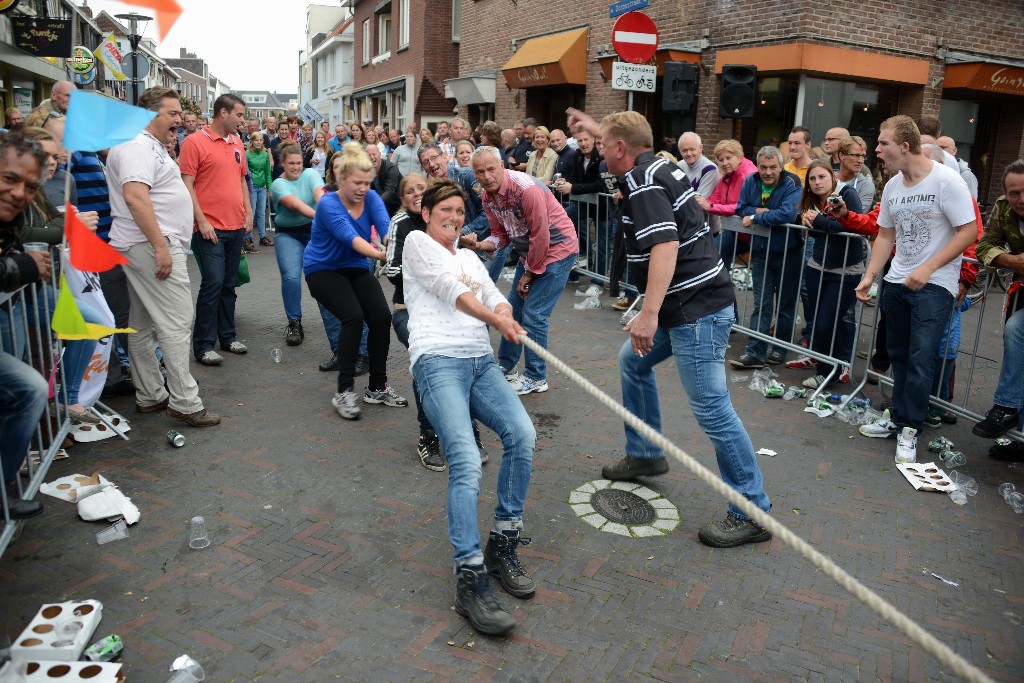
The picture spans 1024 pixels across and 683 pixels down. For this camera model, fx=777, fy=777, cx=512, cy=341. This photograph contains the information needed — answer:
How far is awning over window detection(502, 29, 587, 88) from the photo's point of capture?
15781mm

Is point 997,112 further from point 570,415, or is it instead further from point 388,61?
point 388,61

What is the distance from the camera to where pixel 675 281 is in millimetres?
3947

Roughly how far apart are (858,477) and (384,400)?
336 cm

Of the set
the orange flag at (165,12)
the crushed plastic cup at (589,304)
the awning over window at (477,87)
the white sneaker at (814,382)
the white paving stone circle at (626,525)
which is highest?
the awning over window at (477,87)

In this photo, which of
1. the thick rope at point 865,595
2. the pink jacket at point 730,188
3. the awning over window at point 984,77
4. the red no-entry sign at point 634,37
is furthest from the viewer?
the awning over window at point 984,77

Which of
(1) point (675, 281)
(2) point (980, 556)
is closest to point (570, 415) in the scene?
(1) point (675, 281)

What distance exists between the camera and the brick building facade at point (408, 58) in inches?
1001

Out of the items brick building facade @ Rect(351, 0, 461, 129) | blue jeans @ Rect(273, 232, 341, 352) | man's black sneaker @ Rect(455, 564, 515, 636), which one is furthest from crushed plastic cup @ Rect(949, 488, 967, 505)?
brick building facade @ Rect(351, 0, 461, 129)

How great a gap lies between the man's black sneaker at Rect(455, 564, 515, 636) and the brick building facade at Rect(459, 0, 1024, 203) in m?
8.86

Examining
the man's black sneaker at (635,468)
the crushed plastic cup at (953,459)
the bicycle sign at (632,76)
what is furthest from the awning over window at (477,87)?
the man's black sneaker at (635,468)

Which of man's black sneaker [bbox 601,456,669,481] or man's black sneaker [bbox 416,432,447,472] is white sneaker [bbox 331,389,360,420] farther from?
man's black sneaker [bbox 601,456,669,481]

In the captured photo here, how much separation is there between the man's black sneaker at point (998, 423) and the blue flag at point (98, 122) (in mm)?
5237

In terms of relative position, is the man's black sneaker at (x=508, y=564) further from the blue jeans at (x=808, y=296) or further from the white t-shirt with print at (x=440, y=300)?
the blue jeans at (x=808, y=296)

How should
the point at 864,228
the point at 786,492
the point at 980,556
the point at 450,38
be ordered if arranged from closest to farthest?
the point at 980,556
the point at 786,492
the point at 864,228
the point at 450,38
